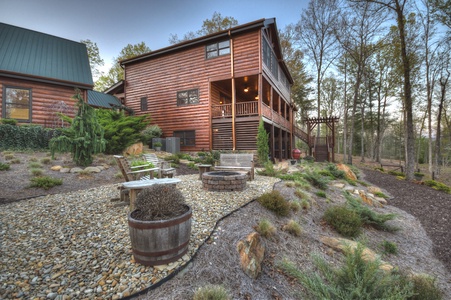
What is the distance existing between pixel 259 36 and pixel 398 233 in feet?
37.7

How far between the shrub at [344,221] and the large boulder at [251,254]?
260 cm

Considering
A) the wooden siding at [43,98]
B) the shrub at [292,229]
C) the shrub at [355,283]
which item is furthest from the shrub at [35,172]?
the shrub at [355,283]

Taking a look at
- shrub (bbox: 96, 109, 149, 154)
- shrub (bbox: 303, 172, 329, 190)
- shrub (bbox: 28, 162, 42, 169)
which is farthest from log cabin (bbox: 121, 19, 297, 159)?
shrub (bbox: 28, 162, 42, 169)

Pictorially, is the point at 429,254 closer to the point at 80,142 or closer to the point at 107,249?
the point at 107,249

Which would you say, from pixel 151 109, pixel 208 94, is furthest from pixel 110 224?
pixel 151 109

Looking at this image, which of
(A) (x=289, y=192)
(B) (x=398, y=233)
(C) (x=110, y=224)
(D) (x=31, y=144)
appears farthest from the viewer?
(D) (x=31, y=144)

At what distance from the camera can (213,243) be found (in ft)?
9.34

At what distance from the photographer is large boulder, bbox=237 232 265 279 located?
262 centimetres

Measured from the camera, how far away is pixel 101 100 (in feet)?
51.3

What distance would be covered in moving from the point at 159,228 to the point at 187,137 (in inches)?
478

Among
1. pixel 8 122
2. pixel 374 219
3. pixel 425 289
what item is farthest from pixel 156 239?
pixel 8 122

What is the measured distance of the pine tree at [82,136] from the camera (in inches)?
273

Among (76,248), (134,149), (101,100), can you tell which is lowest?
(76,248)

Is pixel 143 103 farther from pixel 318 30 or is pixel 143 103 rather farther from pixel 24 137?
pixel 318 30
